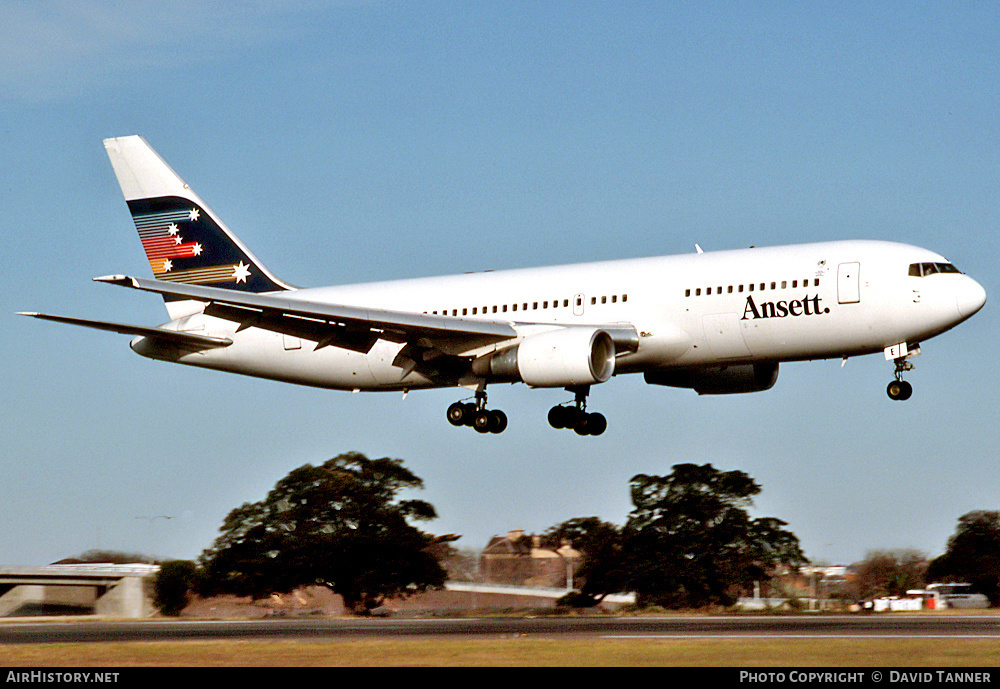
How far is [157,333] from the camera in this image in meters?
40.4

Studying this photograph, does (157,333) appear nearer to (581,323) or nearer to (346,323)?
(346,323)

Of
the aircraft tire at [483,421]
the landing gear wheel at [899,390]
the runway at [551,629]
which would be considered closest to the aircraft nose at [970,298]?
the landing gear wheel at [899,390]

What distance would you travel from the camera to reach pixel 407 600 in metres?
57.0

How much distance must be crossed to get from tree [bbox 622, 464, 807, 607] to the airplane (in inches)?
715

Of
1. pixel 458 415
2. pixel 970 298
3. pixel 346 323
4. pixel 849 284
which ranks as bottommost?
pixel 458 415

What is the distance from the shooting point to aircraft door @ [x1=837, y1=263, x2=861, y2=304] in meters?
33.3

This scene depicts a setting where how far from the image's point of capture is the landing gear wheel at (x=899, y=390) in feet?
112

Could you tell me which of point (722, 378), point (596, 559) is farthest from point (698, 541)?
point (722, 378)

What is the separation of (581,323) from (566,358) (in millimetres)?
2674
